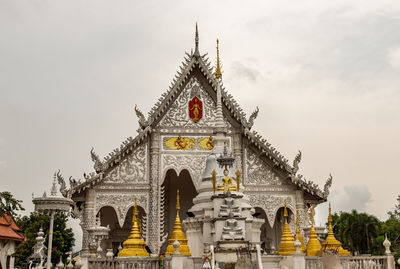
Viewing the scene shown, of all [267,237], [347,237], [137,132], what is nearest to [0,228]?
[137,132]

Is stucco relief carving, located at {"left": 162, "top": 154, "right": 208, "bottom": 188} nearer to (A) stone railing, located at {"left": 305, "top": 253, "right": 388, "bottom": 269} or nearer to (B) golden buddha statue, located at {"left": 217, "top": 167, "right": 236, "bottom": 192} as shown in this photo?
(B) golden buddha statue, located at {"left": 217, "top": 167, "right": 236, "bottom": 192}

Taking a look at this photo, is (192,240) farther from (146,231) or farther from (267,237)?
(267,237)

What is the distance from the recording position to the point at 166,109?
19.4 metres

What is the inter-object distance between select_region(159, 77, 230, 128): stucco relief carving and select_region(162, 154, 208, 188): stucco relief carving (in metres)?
1.19

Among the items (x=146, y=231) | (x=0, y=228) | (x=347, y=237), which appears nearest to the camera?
(x=146, y=231)

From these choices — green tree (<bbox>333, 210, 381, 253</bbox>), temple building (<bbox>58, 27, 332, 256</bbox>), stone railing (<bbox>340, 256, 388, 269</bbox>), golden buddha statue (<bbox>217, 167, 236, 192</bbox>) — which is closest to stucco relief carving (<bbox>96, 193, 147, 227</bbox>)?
temple building (<bbox>58, 27, 332, 256</bbox>)

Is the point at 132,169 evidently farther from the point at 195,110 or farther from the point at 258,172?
the point at 258,172

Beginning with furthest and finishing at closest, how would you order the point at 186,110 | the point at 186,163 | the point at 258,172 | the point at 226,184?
the point at 186,110
the point at 258,172
the point at 186,163
the point at 226,184

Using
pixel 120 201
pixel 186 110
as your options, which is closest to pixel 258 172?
pixel 186 110

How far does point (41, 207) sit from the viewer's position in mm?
10938

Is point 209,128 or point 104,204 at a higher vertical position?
point 209,128

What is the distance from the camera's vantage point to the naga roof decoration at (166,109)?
1831cm

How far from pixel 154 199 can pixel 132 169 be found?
1.35 metres

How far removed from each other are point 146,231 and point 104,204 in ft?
5.65
